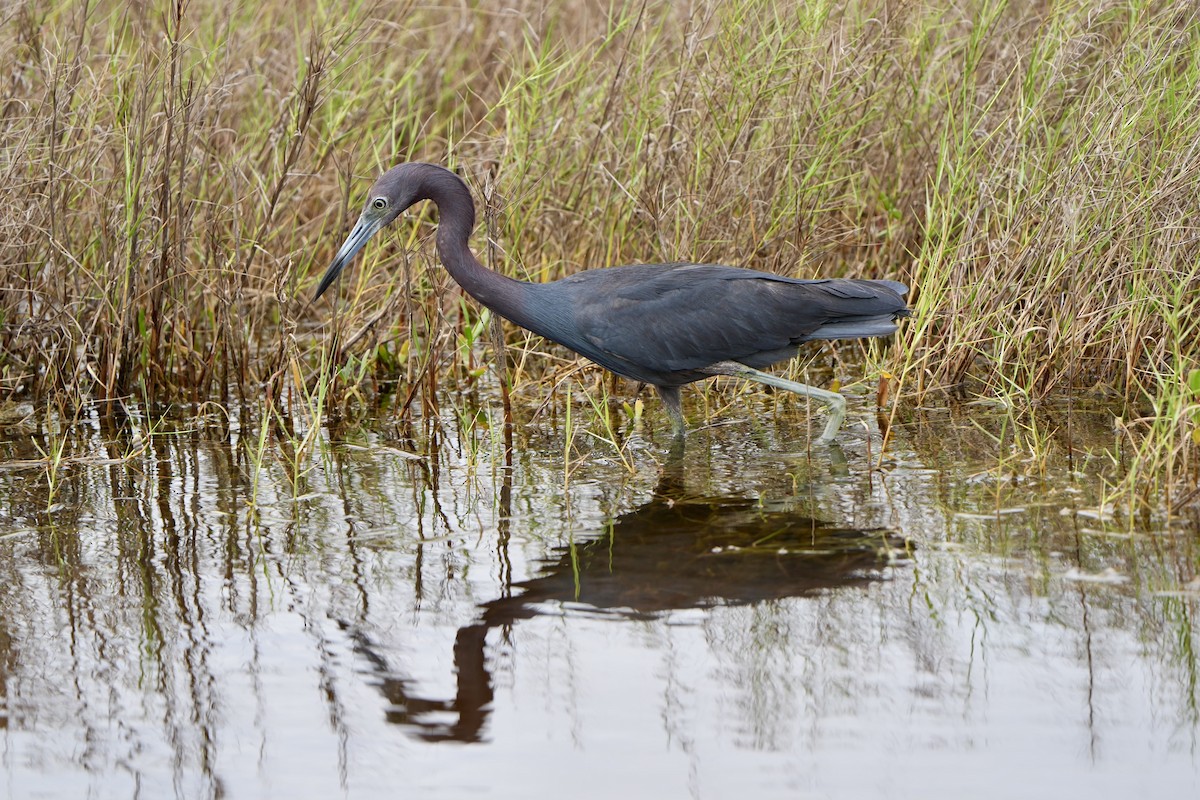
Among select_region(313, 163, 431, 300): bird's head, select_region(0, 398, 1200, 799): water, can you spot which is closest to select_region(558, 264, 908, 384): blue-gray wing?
select_region(0, 398, 1200, 799): water

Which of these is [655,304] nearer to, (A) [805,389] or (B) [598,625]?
(A) [805,389]

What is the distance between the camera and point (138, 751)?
3.44 metres

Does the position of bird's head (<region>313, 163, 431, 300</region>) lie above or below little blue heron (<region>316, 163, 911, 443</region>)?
above

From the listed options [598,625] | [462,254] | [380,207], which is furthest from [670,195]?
[598,625]

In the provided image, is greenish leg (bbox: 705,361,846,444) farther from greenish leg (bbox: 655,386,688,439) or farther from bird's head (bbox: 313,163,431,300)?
bird's head (bbox: 313,163,431,300)

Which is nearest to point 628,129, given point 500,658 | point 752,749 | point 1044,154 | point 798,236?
point 798,236

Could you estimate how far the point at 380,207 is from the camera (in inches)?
229

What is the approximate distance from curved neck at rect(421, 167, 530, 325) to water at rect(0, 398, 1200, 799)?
552mm

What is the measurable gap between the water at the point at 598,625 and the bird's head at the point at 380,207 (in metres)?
0.75

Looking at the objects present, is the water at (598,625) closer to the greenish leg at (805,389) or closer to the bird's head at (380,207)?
the greenish leg at (805,389)

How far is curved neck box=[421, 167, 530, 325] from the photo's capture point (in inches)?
230

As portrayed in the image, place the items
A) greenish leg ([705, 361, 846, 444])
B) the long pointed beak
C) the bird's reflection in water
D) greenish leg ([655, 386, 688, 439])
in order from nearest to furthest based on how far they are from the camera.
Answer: the bird's reflection in water < the long pointed beak < greenish leg ([705, 361, 846, 444]) < greenish leg ([655, 386, 688, 439])

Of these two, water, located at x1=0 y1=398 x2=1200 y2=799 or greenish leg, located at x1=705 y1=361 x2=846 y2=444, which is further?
greenish leg, located at x1=705 y1=361 x2=846 y2=444

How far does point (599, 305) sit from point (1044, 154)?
2.02m
